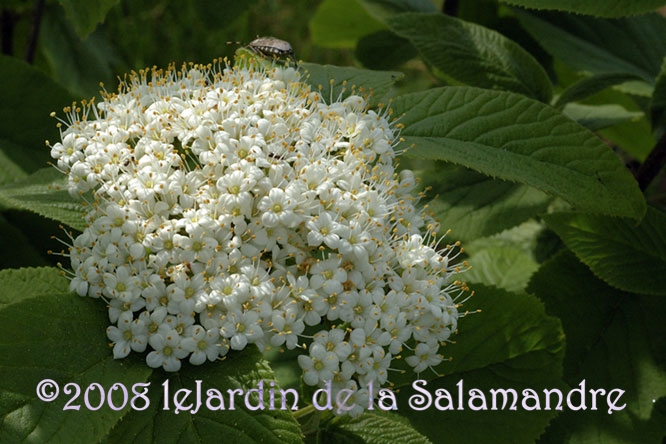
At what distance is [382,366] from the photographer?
166 cm

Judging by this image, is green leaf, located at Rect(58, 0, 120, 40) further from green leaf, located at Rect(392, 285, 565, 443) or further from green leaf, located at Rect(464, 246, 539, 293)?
green leaf, located at Rect(464, 246, 539, 293)

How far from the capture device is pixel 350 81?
2131 millimetres

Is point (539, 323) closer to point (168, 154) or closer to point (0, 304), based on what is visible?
point (168, 154)

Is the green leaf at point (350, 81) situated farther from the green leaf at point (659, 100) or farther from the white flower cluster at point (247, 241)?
the green leaf at point (659, 100)

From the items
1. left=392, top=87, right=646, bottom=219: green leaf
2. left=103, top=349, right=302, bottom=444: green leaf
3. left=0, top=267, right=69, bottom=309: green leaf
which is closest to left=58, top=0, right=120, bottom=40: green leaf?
left=0, top=267, right=69, bottom=309: green leaf

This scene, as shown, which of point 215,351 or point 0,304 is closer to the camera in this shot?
point 215,351

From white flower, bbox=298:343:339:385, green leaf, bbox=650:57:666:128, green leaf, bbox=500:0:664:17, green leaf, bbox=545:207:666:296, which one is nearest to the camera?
white flower, bbox=298:343:339:385

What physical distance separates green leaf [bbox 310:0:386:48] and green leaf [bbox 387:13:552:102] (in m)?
1.13

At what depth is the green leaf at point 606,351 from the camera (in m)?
2.22

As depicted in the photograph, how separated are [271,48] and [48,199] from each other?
0.68 metres

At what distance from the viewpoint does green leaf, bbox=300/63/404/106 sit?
2086 millimetres

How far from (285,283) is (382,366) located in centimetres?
26

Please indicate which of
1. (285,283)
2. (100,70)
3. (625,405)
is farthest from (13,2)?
(625,405)

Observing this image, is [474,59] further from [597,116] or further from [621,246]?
[621,246]
